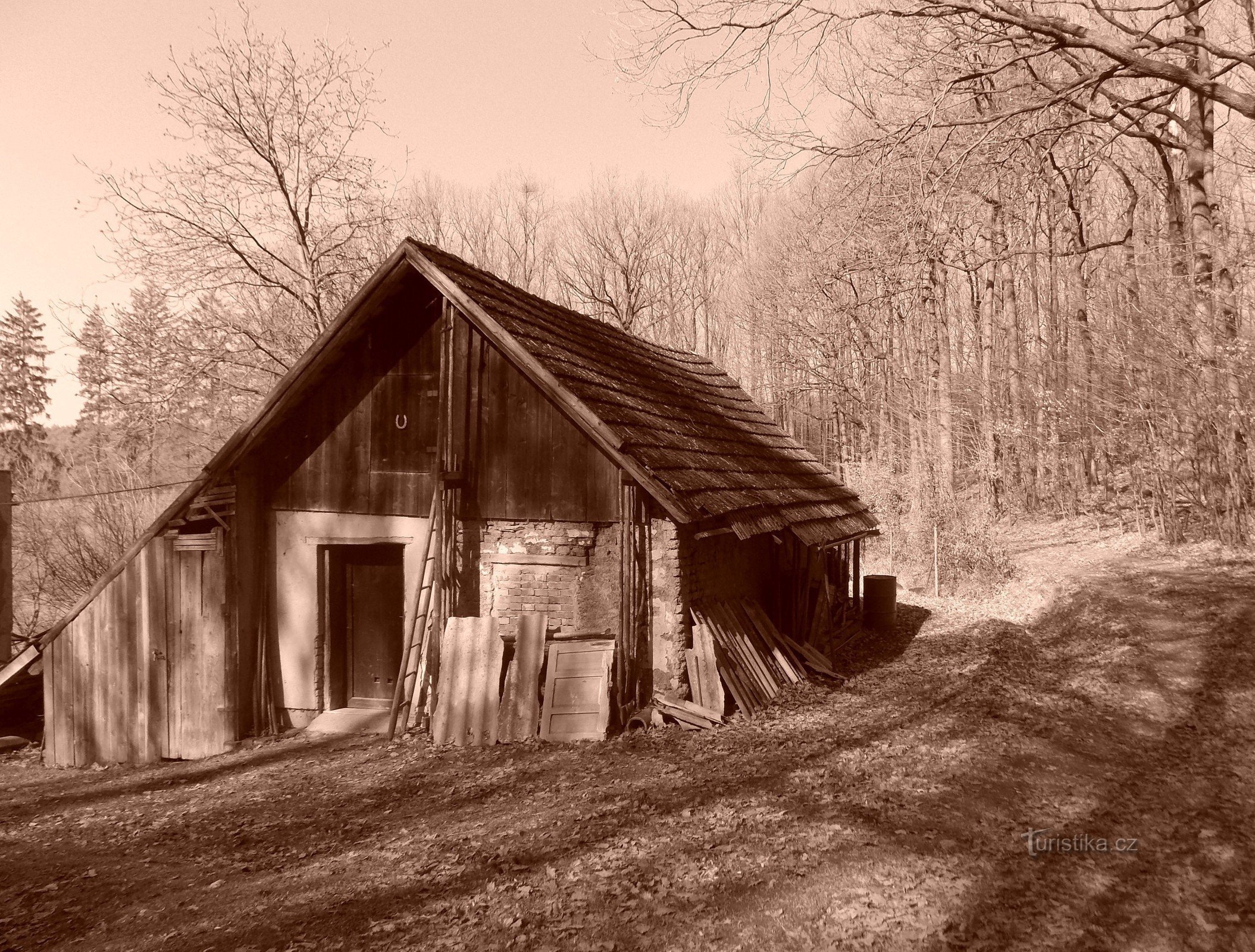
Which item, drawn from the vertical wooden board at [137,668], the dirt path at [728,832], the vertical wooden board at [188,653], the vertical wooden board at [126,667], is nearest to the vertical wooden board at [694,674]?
the dirt path at [728,832]

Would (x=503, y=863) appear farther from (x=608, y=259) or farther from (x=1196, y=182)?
(x=608, y=259)

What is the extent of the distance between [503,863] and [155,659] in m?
6.73

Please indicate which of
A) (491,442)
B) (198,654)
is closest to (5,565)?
(198,654)

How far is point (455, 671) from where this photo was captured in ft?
30.4

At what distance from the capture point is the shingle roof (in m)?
9.18

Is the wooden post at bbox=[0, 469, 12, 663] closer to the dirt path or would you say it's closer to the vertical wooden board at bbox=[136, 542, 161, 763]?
the dirt path

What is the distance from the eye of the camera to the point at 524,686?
→ 9.12 meters

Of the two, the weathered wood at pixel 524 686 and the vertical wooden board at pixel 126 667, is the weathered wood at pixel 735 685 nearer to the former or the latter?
the weathered wood at pixel 524 686

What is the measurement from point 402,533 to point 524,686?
2.59m

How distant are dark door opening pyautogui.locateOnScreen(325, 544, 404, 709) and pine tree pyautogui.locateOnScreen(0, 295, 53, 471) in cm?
3138

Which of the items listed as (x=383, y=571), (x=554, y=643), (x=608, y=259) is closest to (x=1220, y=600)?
(x=554, y=643)

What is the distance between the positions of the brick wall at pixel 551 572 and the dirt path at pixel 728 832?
152 centimetres

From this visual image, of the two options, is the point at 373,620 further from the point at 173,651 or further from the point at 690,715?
the point at 690,715

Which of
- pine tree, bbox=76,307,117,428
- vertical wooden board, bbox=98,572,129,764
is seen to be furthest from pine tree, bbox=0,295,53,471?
vertical wooden board, bbox=98,572,129,764
